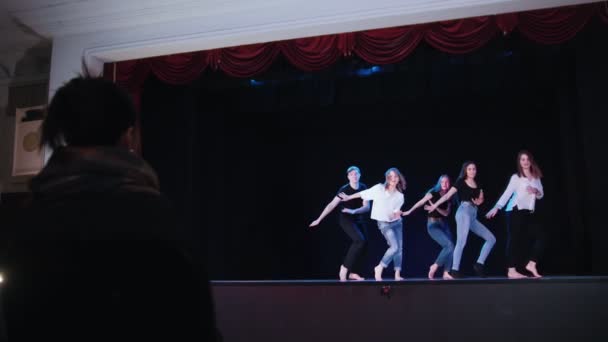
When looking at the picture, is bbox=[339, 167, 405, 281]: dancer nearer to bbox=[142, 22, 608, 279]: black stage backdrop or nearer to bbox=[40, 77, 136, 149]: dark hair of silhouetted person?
bbox=[142, 22, 608, 279]: black stage backdrop

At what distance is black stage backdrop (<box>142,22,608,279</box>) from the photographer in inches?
248

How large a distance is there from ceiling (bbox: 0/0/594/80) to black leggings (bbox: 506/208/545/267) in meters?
2.21

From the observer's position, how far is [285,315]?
5.31 meters

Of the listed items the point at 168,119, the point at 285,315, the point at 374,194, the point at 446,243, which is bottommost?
the point at 285,315

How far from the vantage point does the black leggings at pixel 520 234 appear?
5.93 m

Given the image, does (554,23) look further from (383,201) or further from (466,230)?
(383,201)

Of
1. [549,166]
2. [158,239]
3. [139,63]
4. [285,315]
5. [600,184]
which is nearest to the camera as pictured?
[158,239]

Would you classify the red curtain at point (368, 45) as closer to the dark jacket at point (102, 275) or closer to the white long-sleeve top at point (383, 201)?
the white long-sleeve top at point (383, 201)

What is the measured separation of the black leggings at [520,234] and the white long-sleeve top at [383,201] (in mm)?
1271

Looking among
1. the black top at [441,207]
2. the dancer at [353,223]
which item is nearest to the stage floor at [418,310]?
the dancer at [353,223]

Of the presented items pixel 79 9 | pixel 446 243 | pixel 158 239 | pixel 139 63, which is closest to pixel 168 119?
pixel 139 63

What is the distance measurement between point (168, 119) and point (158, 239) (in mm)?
6931

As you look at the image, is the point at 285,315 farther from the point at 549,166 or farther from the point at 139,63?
the point at 549,166

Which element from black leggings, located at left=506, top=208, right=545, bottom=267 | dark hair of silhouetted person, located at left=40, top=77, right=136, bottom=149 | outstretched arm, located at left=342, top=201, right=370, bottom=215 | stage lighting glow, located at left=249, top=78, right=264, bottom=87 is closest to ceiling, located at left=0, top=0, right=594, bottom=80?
stage lighting glow, located at left=249, top=78, right=264, bottom=87
